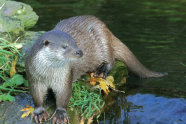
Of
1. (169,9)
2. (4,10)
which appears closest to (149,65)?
(4,10)

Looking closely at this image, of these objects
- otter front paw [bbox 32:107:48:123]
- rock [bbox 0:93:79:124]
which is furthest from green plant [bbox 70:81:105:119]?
otter front paw [bbox 32:107:48:123]

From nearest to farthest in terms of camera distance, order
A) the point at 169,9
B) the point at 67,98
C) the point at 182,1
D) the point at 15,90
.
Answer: the point at 67,98 < the point at 15,90 < the point at 169,9 < the point at 182,1

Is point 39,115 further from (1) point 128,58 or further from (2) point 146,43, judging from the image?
(2) point 146,43

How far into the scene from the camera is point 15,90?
3.10m

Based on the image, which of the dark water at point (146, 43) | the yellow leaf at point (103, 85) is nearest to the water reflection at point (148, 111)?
the dark water at point (146, 43)

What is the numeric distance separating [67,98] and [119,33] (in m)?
3.18

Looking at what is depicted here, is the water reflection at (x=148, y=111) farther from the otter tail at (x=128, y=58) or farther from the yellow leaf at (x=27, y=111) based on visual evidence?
the yellow leaf at (x=27, y=111)

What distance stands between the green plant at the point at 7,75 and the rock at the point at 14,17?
48cm

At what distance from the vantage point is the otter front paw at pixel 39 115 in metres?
2.79

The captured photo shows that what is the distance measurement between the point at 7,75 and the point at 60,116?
90 cm

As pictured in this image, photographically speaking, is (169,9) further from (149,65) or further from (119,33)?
(149,65)

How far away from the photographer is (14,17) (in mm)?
4395

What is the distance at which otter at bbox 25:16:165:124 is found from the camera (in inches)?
101

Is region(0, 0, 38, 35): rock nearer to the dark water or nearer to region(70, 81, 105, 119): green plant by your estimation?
region(70, 81, 105, 119): green plant
